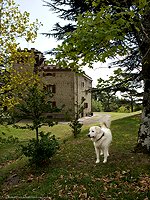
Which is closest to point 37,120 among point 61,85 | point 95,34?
point 95,34

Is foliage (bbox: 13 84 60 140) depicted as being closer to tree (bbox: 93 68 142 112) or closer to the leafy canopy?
tree (bbox: 93 68 142 112)

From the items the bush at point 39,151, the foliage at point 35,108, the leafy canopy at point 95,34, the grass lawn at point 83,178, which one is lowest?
the grass lawn at point 83,178

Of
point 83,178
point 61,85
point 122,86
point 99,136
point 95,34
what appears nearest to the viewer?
point 95,34

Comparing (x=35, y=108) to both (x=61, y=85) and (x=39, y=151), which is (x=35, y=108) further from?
(x=61, y=85)

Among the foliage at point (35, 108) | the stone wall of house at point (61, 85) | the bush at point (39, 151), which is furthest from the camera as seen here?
the stone wall of house at point (61, 85)

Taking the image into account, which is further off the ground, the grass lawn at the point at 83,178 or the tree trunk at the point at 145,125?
the tree trunk at the point at 145,125

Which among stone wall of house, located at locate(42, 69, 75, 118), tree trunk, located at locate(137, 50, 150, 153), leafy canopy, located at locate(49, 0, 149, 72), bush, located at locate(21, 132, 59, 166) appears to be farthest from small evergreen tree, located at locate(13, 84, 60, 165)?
stone wall of house, located at locate(42, 69, 75, 118)

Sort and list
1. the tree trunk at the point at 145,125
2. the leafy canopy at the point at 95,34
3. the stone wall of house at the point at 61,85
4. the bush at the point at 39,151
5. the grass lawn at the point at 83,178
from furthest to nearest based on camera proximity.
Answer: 1. the stone wall of house at the point at 61,85
2. the bush at the point at 39,151
3. the tree trunk at the point at 145,125
4. the grass lawn at the point at 83,178
5. the leafy canopy at the point at 95,34

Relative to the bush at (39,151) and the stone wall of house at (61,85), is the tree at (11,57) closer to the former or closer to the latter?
the bush at (39,151)

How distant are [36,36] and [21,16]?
4.04ft

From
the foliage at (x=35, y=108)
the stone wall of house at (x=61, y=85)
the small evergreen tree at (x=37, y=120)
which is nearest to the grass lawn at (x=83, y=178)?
the small evergreen tree at (x=37, y=120)

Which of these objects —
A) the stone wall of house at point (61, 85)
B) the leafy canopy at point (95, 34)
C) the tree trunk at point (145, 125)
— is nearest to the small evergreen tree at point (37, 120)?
the tree trunk at point (145, 125)

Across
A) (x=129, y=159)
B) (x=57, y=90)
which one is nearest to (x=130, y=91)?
(x=129, y=159)

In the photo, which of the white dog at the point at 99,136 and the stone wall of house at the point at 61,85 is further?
the stone wall of house at the point at 61,85
